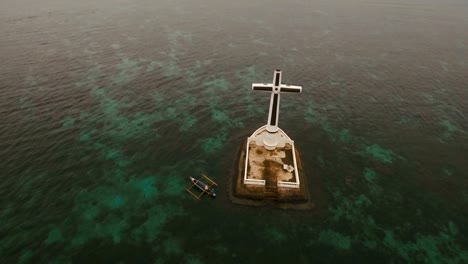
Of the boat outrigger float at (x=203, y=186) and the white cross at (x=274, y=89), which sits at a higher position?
the white cross at (x=274, y=89)

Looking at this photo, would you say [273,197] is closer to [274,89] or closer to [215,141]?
[274,89]

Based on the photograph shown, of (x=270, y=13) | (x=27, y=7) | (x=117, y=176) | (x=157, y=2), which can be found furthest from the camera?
(x=157, y=2)

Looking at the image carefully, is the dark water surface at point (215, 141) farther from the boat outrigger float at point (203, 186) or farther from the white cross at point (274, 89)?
the white cross at point (274, 89)

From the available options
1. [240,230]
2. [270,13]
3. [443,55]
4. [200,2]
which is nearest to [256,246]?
[240,230]

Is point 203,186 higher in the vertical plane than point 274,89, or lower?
lower

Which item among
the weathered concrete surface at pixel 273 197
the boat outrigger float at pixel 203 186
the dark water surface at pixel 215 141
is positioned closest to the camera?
the dark water surface at pixel 215 141

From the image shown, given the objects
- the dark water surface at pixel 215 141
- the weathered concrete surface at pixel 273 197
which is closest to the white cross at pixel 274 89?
the dark water surface at pixel 215 141

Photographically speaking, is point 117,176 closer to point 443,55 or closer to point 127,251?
point 127,251

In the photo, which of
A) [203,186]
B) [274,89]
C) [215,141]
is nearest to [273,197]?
[203,186]
